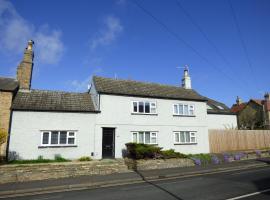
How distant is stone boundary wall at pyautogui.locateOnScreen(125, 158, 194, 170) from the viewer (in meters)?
15.5

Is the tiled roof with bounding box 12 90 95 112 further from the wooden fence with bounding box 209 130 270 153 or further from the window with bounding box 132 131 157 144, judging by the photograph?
the wooden fence with bounding box 209 130 270 153


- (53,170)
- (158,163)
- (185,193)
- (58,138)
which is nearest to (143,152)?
(158,163)

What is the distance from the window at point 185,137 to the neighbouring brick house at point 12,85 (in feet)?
47.9

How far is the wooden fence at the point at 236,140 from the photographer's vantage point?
24.8 metres

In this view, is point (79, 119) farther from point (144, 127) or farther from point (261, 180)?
point (261, 180)

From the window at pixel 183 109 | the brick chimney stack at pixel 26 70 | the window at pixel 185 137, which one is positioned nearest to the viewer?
the brick chimney stack at pixel 26 70

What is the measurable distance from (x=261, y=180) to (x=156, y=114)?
11.6m

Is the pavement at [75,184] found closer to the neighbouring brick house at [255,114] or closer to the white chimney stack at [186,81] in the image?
the white chimney stack at [186,81]

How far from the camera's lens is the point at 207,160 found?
18297mm

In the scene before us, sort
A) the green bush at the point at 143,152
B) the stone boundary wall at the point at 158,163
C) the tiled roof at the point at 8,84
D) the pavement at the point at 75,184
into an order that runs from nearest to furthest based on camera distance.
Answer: the pavement at the point at 75,184
the stone boundary wall at the point at 158,163
the green bush at the point at 143,152
the tiled roof at the point at 8,84

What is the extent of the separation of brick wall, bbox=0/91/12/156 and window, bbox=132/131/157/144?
10.2 metres

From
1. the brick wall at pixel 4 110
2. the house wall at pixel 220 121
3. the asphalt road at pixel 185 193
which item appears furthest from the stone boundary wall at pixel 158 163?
the house wall at pixel 220 121

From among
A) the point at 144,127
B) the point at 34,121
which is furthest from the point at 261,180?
the point at 34,121

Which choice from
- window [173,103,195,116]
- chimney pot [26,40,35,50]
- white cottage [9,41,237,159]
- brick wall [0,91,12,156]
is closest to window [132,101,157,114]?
white cottage [9,41,237,159]
